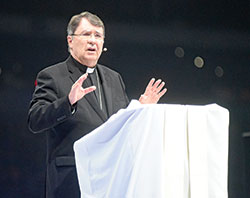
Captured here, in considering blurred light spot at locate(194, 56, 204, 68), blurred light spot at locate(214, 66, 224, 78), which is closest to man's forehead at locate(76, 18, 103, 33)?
blurred light spot at locate(194, 56, 204, 68)

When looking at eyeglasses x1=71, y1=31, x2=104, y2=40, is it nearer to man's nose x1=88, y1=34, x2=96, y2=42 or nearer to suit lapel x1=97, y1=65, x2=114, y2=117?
man's nose x1=88, y1=34, x2=96, y2=42

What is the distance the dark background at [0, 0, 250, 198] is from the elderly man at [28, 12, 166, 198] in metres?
1.55

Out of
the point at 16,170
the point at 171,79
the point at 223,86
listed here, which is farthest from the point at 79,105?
the point at 223,86

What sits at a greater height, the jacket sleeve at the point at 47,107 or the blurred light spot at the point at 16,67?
the blurred light spot at the point at 16,67

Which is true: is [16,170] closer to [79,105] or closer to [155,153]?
[79,105]

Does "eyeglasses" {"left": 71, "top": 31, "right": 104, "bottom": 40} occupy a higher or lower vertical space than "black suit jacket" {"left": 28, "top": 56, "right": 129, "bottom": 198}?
higher

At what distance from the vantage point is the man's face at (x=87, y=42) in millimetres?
2661

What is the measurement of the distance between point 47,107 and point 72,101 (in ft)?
0.54

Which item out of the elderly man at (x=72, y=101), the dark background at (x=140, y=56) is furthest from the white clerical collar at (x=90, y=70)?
the dark background at (x=140, y=56)

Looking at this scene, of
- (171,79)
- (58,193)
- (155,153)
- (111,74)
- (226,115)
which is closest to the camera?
(155,153)

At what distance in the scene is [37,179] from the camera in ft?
13.6

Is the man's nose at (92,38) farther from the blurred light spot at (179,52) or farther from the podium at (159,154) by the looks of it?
the blurred light spot at (179,52)

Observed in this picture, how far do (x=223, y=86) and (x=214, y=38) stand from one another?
48cm

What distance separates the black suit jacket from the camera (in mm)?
2312
